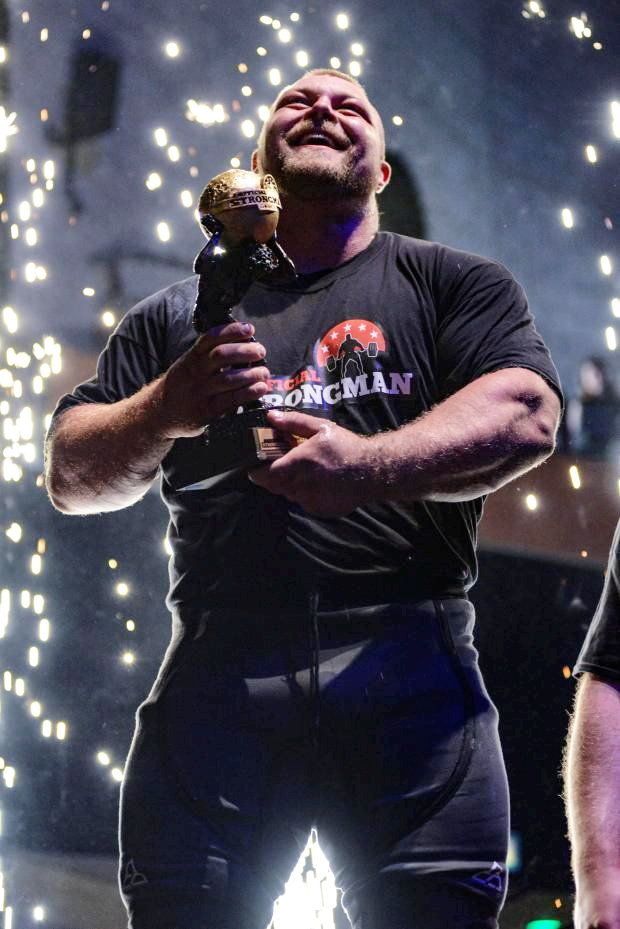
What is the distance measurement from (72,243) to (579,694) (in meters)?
1.66

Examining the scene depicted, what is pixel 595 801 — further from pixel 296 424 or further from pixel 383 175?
pixel 383 175

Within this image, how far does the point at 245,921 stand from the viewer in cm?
101

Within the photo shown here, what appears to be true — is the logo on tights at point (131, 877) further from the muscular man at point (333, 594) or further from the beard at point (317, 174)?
the beard at point (317, 174)

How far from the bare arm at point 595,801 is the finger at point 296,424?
1.35 ft

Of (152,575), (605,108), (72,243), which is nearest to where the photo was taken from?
(152,575)

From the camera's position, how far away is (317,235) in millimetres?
1336

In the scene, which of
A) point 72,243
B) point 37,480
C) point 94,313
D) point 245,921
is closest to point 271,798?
point 245,921

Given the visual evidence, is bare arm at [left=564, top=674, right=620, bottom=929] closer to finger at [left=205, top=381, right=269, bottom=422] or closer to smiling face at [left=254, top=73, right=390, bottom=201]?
finger at [left=205, top=381, right=269, bottom=422]

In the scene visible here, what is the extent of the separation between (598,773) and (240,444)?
511mm

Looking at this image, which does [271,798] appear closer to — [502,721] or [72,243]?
[502,721]

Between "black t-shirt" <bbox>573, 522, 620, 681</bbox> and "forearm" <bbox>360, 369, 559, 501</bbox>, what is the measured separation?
161 mm

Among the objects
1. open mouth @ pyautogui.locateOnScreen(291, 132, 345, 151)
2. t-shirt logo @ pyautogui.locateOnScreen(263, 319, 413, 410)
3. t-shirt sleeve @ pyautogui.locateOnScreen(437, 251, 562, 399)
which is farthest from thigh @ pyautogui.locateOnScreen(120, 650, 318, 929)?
open mouth @ pyautogui.locateOnScreen(291, 132, 345, 151)

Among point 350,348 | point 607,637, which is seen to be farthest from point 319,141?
point 607,637

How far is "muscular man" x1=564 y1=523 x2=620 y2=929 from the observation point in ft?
2.85
